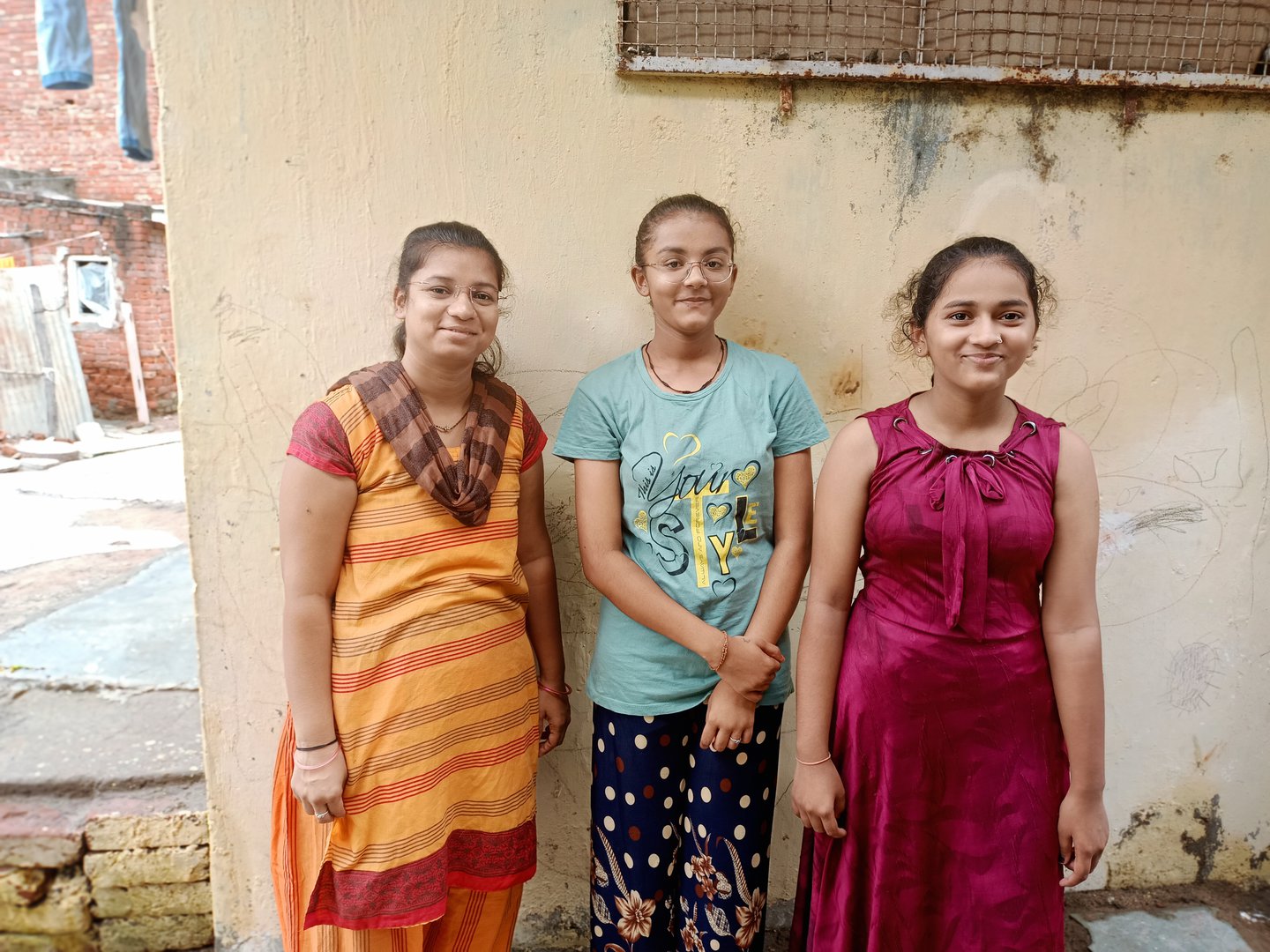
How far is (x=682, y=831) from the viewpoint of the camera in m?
1.71

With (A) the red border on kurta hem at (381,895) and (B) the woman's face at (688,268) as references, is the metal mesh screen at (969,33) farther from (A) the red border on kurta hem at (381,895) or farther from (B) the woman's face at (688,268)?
(A) the red border on kurta hem at (381,895)

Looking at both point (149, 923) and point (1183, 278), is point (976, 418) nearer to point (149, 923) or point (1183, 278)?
point (1183, 278)

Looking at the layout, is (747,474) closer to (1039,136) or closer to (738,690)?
(738,690)

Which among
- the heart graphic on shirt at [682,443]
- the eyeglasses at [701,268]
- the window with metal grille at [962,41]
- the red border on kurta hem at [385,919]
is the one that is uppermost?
the window with metal grille at [962,41]

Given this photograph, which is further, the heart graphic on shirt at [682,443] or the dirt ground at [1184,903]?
the dirt ground at [1184,903]

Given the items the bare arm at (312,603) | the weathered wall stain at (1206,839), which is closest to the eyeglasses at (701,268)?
the bare arm at (312,603)

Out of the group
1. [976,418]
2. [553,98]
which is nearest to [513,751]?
[976,418]

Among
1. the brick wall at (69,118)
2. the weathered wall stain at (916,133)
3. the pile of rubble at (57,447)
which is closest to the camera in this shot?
the weathered wall stain at (916,133)

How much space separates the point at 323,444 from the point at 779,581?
3.10 feet

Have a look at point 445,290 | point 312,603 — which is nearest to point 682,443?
point 445,290

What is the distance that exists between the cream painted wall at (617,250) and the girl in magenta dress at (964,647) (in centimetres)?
67

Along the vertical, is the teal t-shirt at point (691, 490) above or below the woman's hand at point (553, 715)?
above

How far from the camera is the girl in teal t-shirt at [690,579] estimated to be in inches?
62.5

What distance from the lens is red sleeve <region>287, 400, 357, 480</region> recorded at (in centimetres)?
145
